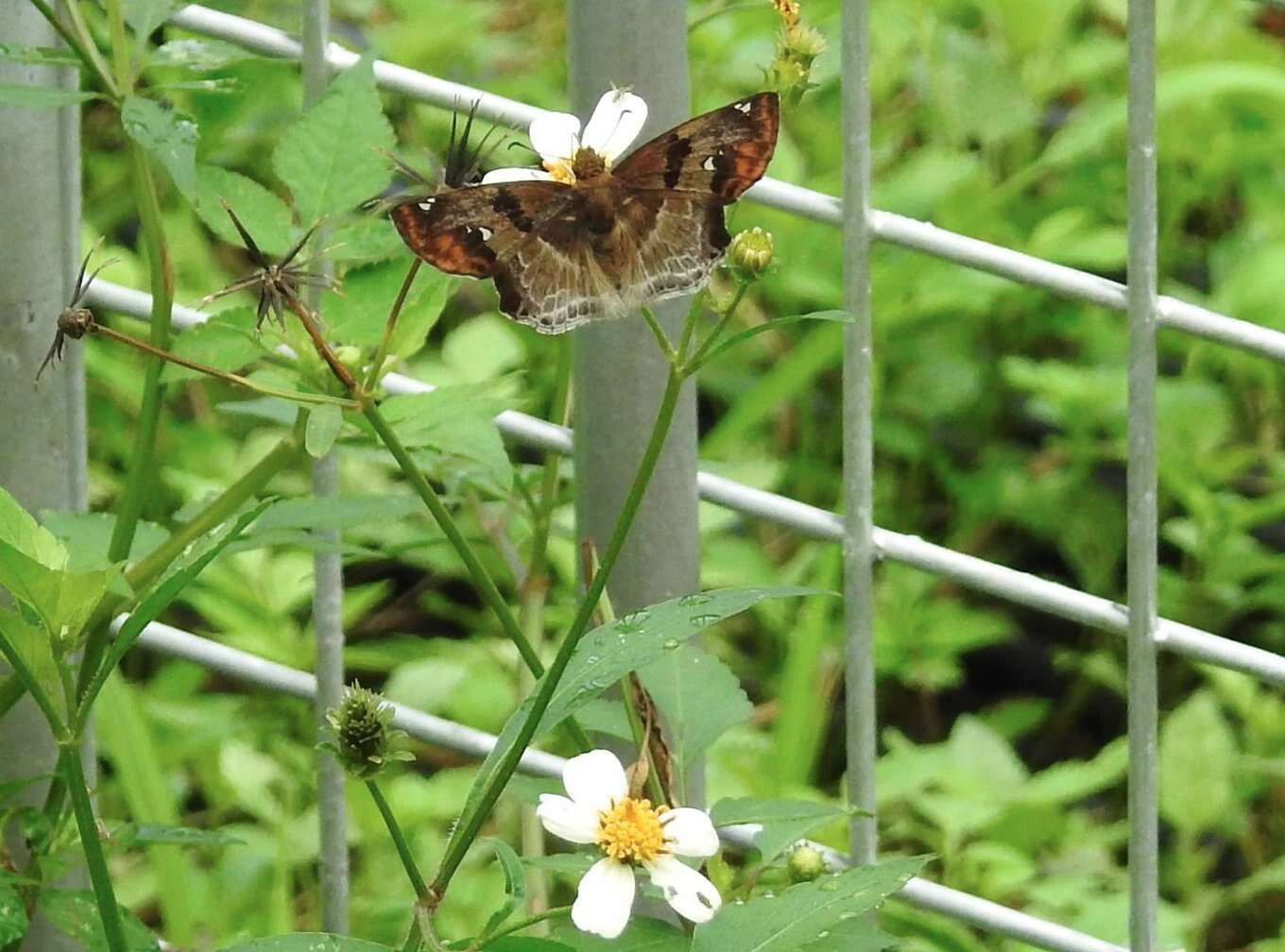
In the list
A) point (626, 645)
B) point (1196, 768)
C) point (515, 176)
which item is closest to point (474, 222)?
point (515, 176)

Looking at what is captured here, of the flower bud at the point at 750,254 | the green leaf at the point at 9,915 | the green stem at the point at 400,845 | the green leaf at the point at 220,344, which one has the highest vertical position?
the green leaf at the point at 220,344

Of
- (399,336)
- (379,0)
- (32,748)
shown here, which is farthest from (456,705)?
(379,0)

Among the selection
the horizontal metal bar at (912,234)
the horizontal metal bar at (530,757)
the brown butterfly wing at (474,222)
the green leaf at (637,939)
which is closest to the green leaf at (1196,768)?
the horizontal metal bar at (530,757)

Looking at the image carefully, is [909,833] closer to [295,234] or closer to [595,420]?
[595,420]

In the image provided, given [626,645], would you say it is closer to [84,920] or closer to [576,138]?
[576,138]

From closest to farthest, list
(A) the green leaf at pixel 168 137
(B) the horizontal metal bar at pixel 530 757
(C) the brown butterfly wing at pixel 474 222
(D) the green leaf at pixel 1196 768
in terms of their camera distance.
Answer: (C) the brown butterfly wing at pixel 474 222, (A) the green leaf at pixel 168 137, (B) the horizontal metal bar at pixel 530 757, (D) the green leaf at pixel 1196 768

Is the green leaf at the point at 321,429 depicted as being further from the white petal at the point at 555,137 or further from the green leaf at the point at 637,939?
the green leaf at the point at 637,939
